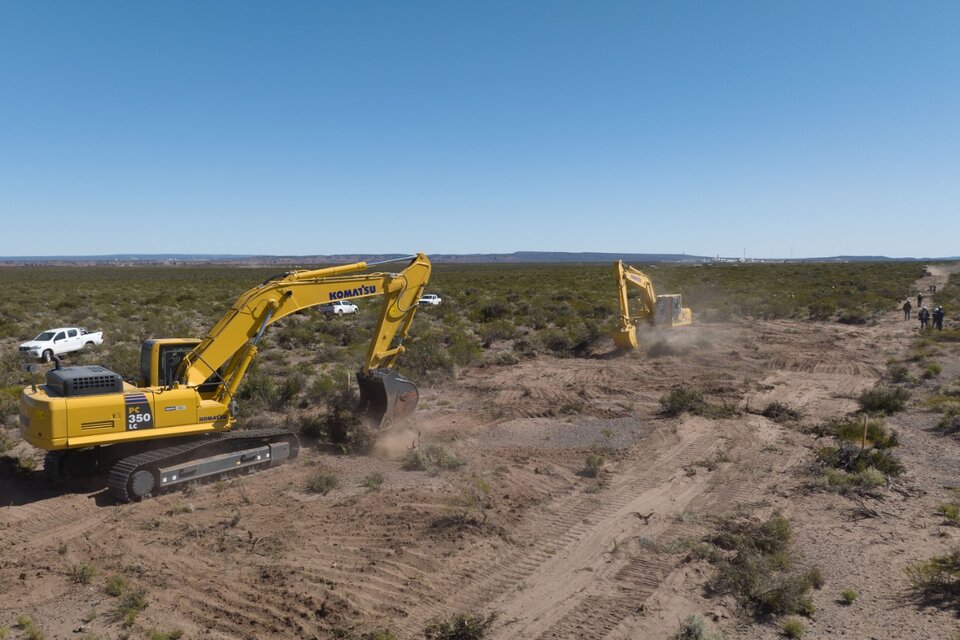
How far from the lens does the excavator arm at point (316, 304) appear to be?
11.4 m

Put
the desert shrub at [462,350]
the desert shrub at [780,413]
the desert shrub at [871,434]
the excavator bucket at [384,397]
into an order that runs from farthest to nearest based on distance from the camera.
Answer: the desert shrub at [462,350] < the desert shrub at [780,413] < the excavator bucket at [384,397] < the desert shrub at [871,434]

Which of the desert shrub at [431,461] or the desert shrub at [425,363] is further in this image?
the desert shrub at [425,363]

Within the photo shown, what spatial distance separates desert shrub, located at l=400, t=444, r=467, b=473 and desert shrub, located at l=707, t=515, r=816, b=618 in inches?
194

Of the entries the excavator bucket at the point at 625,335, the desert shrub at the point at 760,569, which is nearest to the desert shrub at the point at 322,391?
the desert shrub at the point at 760,569

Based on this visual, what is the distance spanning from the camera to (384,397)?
1360 cm

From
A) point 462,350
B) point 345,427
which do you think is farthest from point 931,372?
point 345,427

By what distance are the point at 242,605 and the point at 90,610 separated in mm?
1701

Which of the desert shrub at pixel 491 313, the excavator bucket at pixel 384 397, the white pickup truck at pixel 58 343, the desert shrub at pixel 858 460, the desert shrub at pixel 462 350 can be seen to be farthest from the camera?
the desert shrub at pixel 491 313

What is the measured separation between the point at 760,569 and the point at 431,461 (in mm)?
6182

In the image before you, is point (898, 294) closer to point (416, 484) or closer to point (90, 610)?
point (416, 484)

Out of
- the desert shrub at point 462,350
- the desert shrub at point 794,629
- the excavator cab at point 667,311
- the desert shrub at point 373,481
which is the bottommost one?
the desert shrub at point 794,629

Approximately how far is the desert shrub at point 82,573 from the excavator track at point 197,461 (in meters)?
1.93

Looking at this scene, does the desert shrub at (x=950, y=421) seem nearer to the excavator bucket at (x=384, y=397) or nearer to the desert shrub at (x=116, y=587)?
the excavator bucket at (x=384, y=397)

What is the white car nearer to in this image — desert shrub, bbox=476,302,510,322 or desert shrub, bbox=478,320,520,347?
desert shrub, bbox=476,302,510,322
